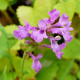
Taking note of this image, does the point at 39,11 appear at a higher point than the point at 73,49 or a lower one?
higher

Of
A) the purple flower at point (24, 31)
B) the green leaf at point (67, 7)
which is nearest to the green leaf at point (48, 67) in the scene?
the green leaf at point (67, 7)

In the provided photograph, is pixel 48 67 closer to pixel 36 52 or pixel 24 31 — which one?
pixel 36 52

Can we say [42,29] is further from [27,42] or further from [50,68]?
[50,68]

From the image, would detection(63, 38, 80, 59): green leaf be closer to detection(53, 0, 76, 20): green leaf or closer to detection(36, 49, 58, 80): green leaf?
detection(36, 49, 58, 80): green leaf

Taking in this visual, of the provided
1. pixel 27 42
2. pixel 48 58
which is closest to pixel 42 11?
pixel 48 58

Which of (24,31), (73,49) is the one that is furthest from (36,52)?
(24,31)

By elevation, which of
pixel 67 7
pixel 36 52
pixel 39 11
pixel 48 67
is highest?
pixel 67 7

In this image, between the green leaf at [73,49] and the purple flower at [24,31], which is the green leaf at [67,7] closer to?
the purple flower at [24,31]
